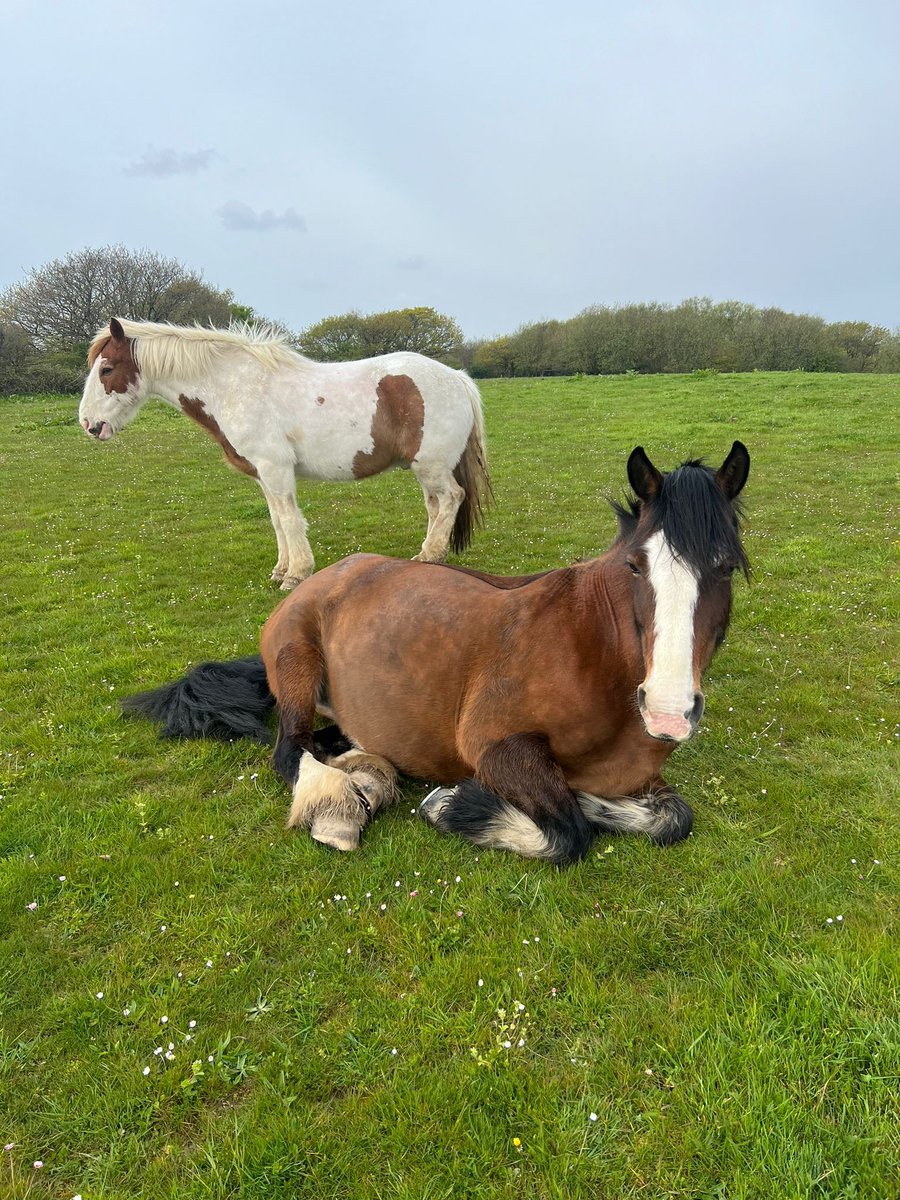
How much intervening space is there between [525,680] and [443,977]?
5.18 feet

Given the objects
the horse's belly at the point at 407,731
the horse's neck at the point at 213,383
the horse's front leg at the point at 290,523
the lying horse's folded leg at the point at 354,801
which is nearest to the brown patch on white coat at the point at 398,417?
the horse's front leg at the point at 290,523

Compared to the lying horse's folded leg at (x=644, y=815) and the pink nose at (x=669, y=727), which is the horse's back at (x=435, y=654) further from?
the pink nose at (x=669, y=727)

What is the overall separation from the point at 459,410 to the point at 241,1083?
7.87 m

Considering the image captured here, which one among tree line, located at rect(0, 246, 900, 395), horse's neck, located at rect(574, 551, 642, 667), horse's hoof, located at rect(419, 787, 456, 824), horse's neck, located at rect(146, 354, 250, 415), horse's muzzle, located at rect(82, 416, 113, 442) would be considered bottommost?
horse's hoof, located at rect(419, 787, 456, 824)

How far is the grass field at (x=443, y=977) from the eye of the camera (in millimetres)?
2176

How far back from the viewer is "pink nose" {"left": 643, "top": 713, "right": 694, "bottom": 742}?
2777mm

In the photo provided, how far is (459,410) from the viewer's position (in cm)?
885

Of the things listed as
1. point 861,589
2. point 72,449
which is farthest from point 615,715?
point 72,449

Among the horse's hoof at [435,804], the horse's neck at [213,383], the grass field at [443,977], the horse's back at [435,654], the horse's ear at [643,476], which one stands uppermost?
the horse's neck at [213,383]

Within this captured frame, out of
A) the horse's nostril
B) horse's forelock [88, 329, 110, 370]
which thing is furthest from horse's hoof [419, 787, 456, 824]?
horse's forelock [88, 329, 110, 370]

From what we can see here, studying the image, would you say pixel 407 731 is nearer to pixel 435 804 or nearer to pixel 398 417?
A: pixel 435 804

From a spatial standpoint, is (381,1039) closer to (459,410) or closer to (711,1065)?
(711,1065)

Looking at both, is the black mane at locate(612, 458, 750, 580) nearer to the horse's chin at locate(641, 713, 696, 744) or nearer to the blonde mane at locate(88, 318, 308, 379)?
the horse's chin at locate(641, 713, 696, 744)

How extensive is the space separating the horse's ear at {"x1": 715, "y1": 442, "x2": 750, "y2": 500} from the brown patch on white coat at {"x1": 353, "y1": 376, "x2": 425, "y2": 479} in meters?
5.95
